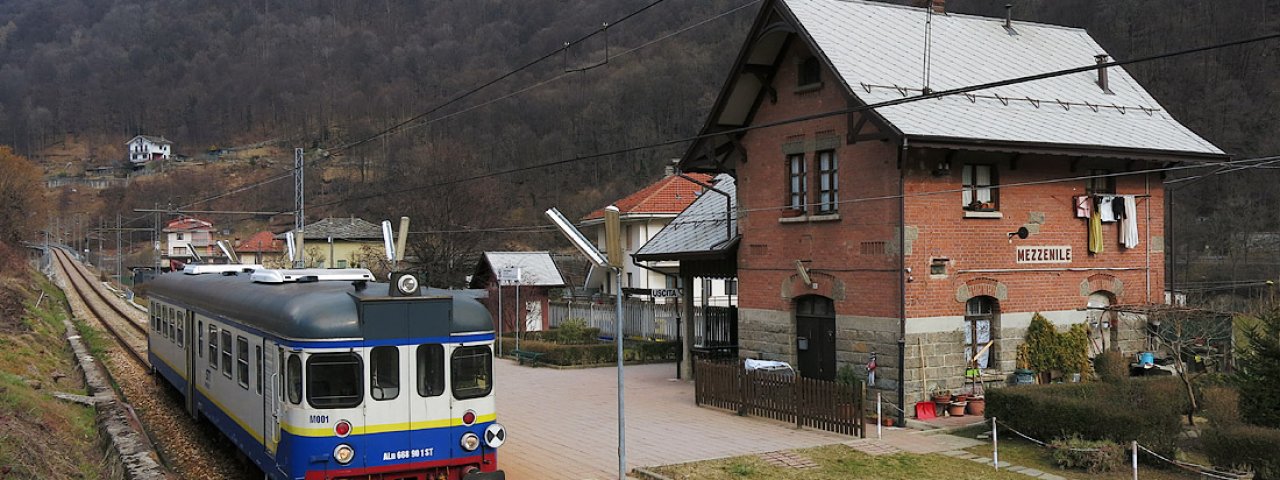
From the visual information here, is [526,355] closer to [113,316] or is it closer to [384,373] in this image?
[384,373]

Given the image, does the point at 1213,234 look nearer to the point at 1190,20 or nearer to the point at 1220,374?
the point at 1190,20

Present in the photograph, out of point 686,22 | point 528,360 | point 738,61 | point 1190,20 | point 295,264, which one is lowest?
point 528,360

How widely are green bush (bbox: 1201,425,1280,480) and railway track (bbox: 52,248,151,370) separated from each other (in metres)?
25.1

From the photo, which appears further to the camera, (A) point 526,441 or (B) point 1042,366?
(B) point 1042,366

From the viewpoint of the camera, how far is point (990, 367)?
1914cm

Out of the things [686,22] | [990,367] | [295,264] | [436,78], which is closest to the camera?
[990,367]

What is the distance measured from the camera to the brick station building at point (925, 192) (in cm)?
1797

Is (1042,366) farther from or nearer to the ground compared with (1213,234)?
nearer to the ground

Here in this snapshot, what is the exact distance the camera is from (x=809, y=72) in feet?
65.8

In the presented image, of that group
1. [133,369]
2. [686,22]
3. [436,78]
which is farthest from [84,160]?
[133,369]

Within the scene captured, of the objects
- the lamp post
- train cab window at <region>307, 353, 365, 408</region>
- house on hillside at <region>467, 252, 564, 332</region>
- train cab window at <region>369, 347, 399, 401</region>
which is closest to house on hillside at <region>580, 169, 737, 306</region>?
house on hillside at <region>467, 252, 564, 332</region>

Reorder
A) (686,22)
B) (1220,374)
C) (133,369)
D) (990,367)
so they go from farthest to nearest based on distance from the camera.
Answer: (686,22) → (133,369) → (990,367) → (1220,374)

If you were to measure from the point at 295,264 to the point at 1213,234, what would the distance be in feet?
140

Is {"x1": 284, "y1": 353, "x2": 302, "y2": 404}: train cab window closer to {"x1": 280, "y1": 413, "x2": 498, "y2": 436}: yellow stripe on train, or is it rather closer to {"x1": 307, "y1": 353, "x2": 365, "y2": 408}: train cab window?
{"x1": 307, "y1": 353, "x2": 365, "y2": 408}: train cab window
